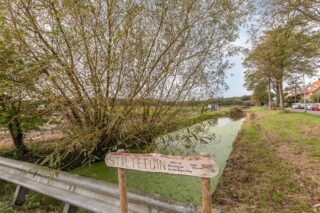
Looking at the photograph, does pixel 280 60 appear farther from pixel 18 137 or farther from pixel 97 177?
pixel 18 137

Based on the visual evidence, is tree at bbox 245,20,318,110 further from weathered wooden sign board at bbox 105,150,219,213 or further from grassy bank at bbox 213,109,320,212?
weathered wooden sign board at bbox 105,150,219,213

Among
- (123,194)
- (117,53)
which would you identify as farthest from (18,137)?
(123,194)

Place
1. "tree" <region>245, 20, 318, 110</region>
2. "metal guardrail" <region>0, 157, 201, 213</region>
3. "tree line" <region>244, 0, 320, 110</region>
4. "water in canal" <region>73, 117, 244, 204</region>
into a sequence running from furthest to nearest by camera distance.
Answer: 1. "tree" <region>245, 20, 318, 110</region>
2. "tree line" <region>244, 0, 320, 110</region>
3. "water in canal" <region>73, 117, 244, 204</region>
4. "metal guardrail" <region>0, 157, 201, 213</region>

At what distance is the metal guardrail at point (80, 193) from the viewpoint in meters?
1.98

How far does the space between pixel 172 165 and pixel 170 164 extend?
18 mm

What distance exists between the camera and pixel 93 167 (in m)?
4.98

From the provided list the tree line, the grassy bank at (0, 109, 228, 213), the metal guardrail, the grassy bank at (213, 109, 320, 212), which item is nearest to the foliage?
the tree line

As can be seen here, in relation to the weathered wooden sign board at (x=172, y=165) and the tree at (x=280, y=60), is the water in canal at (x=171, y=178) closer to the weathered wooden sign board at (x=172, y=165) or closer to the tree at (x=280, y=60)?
the weathered wooden sign board at (x=172, y=165)

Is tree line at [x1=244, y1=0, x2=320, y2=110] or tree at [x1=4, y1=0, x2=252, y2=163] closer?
tree at [x1=4, y1=0, x2=252, y2=163]

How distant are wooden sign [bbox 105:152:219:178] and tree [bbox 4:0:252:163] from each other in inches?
47.7

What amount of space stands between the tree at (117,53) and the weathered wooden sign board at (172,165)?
120 centimetres

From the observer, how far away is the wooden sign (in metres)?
1.49

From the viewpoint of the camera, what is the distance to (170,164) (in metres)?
1.63

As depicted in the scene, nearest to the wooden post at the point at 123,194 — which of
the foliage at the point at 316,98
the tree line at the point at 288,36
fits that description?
the tree line at the point at 288,36
